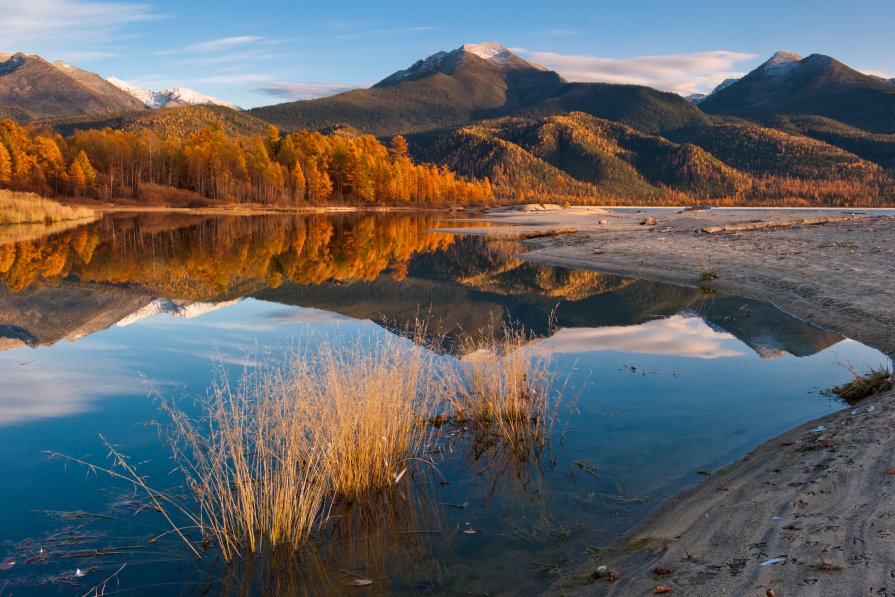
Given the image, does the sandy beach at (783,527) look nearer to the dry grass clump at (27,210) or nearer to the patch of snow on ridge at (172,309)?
the patch of snow on ridge at (172,309)

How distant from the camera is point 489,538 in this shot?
661cm

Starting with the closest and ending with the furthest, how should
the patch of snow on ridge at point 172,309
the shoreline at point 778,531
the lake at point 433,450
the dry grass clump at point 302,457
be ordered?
the shoreline at point 778,531 → the lake at point 433,450 → the dry grass clump at point 302,457 → the patch of snow on ridge at point 172,309

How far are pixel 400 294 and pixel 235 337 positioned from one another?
8.64 m

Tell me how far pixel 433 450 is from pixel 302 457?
6.90 feet

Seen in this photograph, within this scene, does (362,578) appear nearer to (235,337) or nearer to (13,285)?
(235,337)

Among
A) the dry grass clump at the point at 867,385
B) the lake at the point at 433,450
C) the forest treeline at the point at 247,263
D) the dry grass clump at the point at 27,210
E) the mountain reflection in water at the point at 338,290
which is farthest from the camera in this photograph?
the dry grass clump at the point at 27,210

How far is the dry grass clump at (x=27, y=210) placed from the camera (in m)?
50.2

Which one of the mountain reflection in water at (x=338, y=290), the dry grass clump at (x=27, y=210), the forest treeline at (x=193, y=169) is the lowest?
the mountain reflection in water at (x=338, y=290)

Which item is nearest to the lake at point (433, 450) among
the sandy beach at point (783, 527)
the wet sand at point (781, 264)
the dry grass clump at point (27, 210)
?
the sandy beach at point (783, 527)

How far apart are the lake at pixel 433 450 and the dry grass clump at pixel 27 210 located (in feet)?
96.4

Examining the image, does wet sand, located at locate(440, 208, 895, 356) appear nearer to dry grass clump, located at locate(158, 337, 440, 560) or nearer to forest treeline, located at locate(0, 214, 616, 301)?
forest treeline, located at locate(0, 214, 616, 301)

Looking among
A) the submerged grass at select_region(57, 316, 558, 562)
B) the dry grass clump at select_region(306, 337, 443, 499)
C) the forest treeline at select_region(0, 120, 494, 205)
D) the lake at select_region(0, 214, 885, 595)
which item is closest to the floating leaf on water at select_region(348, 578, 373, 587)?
the lake at select_region(0, 214, 885, 595)

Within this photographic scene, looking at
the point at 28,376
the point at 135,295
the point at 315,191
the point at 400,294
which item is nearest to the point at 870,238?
the point at 400,294

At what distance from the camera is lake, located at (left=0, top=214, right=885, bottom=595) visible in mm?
6129
